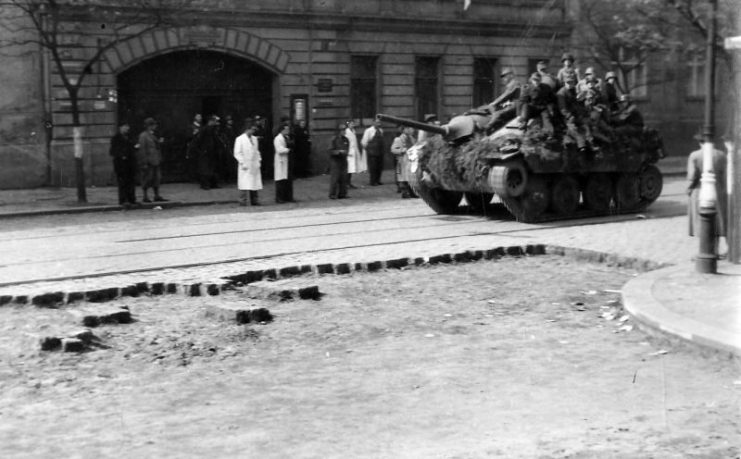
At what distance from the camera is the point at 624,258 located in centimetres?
1363

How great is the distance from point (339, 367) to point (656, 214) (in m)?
13.3

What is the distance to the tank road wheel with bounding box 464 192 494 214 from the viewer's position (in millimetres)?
20438

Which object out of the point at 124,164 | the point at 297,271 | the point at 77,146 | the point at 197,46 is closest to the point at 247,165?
the point at 124,164

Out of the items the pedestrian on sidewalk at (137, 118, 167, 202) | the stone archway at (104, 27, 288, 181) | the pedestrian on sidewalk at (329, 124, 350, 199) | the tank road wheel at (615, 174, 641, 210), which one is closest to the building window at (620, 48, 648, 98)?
the stone archway at (104, 27, 288, 181)

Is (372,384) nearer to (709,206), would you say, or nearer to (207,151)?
(709,206)

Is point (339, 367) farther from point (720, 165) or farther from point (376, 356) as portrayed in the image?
point (720, 165)

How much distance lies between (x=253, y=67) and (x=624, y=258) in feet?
62.3

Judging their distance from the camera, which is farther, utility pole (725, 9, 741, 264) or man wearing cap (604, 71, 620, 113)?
man wearing cap (604, 71, 620, 113)

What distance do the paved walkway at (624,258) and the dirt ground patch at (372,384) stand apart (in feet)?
0.97

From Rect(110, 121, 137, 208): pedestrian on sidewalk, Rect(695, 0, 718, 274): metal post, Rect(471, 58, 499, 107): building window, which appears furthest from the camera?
Rect(471, 58, 499, 107): building window

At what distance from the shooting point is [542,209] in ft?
61.1

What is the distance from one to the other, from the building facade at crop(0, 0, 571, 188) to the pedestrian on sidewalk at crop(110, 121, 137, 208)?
93 cm

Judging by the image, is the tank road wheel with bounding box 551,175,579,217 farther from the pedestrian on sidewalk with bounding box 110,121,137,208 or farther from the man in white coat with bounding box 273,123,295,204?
the pedestrian on sidewalk with bounding box 110,121,137,208

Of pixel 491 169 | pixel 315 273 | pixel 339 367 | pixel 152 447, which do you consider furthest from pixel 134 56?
pixel 152 447
